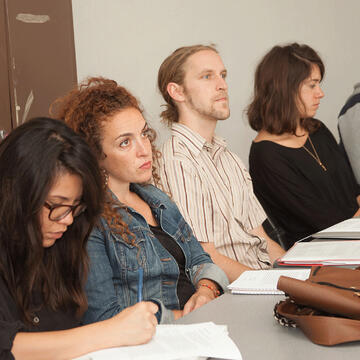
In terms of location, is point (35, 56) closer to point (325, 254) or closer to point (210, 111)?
point (210, 111)

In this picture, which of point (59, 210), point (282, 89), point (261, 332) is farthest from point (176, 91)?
point (261, 332)

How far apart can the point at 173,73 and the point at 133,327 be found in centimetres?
168

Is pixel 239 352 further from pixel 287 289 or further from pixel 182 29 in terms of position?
pixel 182 29

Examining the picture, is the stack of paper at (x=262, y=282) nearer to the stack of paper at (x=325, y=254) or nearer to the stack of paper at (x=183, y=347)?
the stack of paper at (x=325, y=254)

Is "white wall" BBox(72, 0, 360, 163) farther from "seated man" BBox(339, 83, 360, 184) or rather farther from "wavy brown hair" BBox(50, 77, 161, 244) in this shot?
"wavy brown hair" BBox(50, 77, 161, 244)

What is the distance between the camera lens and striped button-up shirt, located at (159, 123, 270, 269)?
7.29ft

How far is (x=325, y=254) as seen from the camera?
63.2 inches

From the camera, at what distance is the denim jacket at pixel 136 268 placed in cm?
150

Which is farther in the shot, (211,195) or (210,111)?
(210,111)

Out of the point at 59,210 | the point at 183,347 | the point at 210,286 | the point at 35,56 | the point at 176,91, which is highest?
the point at 35,56

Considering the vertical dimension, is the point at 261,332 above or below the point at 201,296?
above

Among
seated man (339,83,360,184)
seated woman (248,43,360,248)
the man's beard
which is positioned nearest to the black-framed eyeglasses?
the man's beard

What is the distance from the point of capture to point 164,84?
261 cm

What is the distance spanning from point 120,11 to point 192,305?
72.2 inches
